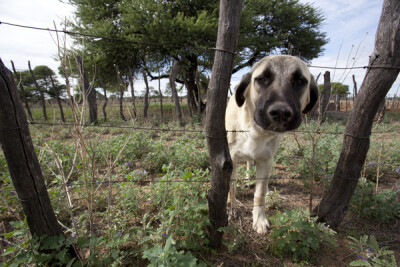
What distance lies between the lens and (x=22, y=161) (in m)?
1.35

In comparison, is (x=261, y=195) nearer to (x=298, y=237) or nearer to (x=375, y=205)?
(x=298, y=237)

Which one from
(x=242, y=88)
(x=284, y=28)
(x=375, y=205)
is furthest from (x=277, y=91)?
(x=284, y=28)

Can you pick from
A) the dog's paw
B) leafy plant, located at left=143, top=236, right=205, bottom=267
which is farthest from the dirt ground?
leafy plant, located at left=143, top=236, right=205, bottom=267

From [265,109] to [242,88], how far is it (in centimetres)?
54

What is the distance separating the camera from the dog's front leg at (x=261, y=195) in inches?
85.3

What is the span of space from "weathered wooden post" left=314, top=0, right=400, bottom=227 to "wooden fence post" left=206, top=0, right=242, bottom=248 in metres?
1.17

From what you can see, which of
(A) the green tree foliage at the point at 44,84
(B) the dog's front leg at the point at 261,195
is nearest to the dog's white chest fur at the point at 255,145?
(B) the dog's front leg at the point at 261,195

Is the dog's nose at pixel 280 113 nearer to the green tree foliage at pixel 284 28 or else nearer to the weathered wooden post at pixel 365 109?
the weathered wooden post at pixel 365 109

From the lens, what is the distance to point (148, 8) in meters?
10.5

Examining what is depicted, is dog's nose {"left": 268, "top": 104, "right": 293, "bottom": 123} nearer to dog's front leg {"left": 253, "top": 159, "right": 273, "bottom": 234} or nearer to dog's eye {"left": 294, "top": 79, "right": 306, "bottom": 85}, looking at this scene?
dog's eye {"left": 294, "top": 79, "right": 306, "bottom": 85}

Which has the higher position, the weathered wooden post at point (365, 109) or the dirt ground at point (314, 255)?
the weathered wooden post at point (365, 109)

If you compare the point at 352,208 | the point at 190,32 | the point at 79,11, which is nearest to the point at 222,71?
the point at 352,208

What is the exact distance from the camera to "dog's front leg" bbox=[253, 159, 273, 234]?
217cm

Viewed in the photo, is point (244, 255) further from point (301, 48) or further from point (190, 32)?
point (301, 48)
